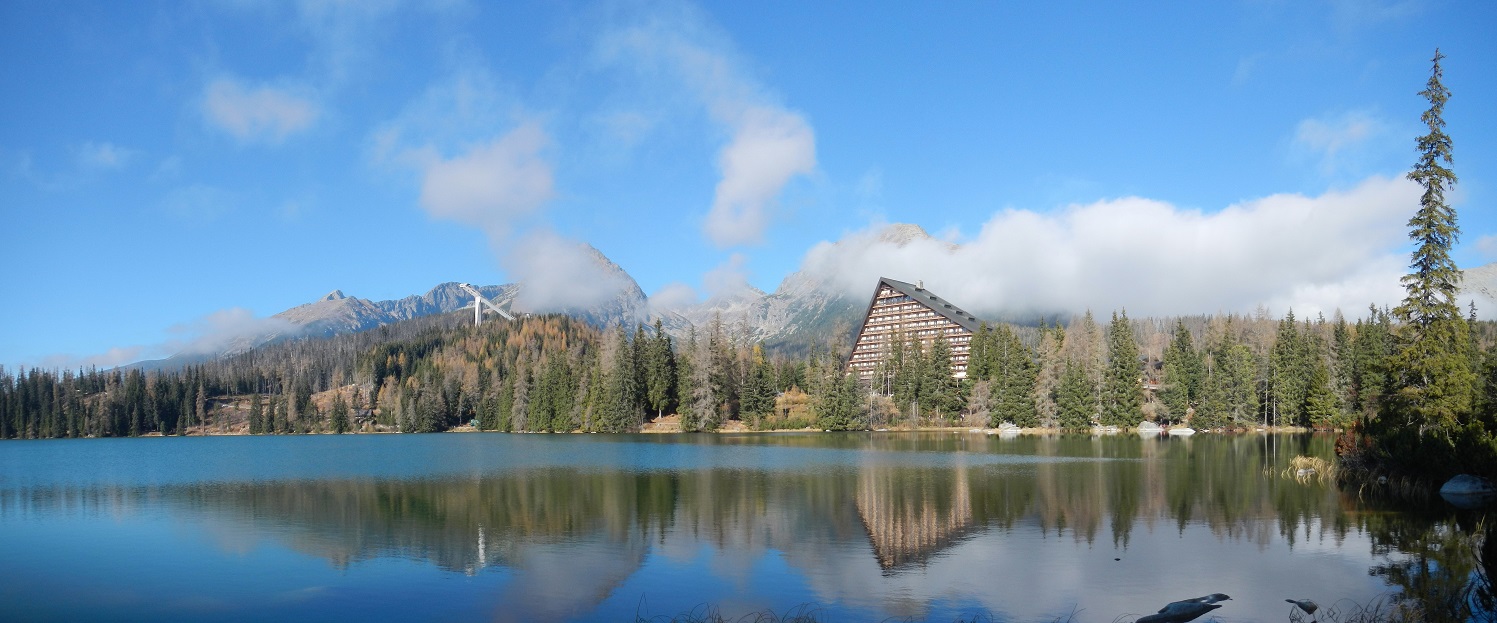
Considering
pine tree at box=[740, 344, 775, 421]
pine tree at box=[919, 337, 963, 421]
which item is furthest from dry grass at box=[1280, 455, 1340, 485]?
pine tree at box=[740, 344, 775, 421]

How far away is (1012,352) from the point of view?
105875 mm

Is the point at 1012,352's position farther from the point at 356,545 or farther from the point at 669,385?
the point at 356,545

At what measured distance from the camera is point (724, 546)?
80.4 ft

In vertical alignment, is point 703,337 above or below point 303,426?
above

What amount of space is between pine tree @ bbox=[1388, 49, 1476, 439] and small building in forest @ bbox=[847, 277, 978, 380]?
102737 millimetres

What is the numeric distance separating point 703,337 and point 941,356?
33301 millimetres

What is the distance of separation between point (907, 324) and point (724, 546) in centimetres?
13074

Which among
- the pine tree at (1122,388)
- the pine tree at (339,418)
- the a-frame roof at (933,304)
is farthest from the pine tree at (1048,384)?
the pine tree at (339,418)

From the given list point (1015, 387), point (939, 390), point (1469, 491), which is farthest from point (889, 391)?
point (1469, 491)

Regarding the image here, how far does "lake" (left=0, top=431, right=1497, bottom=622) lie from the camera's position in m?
18.1

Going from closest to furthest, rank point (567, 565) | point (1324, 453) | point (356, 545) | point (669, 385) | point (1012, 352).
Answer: point (567, 565), point (356, 545), point (1324, 453), point (1012, 352), point (669, 385)

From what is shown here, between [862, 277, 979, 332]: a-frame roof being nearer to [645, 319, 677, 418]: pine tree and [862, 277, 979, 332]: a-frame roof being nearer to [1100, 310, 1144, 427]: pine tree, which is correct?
[1100, 310, 1144, 427]: pine tree

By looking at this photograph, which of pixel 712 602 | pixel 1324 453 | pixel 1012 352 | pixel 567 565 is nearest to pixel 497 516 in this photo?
pixel 567 565

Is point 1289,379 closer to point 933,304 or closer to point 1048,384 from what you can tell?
point 1048,384
